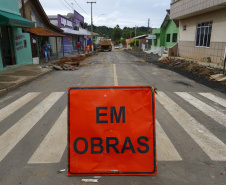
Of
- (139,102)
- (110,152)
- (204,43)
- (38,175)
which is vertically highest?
(204,43)

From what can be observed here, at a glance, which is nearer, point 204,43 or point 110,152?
point 110,152

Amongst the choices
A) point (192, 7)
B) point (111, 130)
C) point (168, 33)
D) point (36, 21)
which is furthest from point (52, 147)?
point (168, 33)

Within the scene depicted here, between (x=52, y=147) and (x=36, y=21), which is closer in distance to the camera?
(x=52, y=147)

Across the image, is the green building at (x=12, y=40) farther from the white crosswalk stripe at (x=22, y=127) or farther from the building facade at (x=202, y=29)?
the building facade at (x=202, y=29)

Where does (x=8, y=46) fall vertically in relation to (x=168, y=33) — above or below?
below

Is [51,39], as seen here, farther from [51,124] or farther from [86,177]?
[86,177]

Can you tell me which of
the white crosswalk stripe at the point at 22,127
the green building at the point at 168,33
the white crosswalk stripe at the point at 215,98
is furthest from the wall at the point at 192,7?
the white crosswalk stripe at the point at 22,127

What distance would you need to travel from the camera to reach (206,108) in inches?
243

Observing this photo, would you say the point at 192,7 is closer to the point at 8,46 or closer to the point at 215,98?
the point at 215,98

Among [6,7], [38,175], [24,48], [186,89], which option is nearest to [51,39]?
[24,48]

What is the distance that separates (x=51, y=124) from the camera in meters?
4.93

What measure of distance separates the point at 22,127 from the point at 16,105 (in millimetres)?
2041

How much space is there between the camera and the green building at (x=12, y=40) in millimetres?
13549

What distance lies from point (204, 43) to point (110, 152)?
59.3ft
